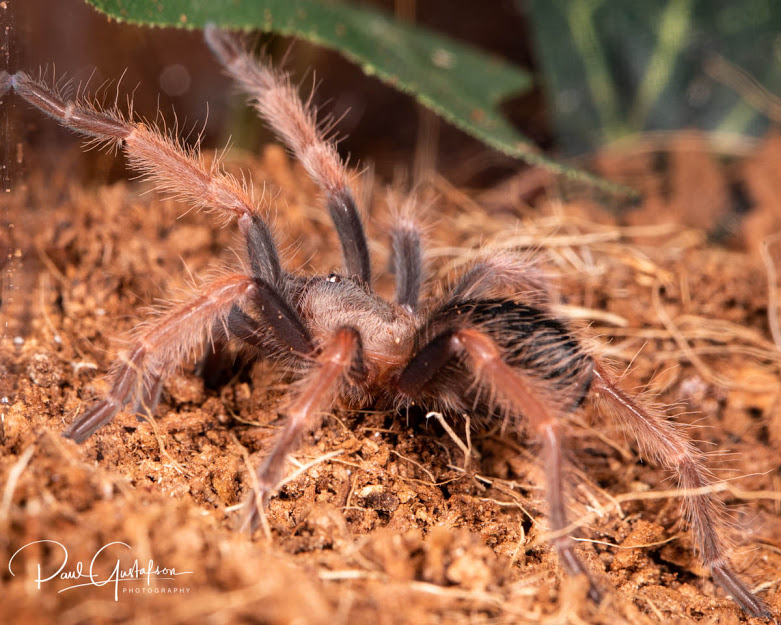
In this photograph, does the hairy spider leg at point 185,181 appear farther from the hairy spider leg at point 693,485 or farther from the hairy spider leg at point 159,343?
the hairy spider leg at point 693,485

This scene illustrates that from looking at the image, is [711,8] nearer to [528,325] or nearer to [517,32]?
[517,32]

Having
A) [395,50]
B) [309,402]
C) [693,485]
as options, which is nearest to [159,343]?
[309,402]

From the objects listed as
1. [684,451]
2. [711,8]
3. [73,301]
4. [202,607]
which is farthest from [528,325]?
[711,8]

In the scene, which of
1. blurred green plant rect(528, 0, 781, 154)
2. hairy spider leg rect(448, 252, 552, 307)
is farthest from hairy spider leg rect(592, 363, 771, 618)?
blurred green plant rect(528, 0, 781, 154)

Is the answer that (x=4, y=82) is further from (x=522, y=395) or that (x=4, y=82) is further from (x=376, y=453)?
(x=522, y=395)

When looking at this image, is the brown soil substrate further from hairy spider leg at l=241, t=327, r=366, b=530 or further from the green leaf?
the green leaf
